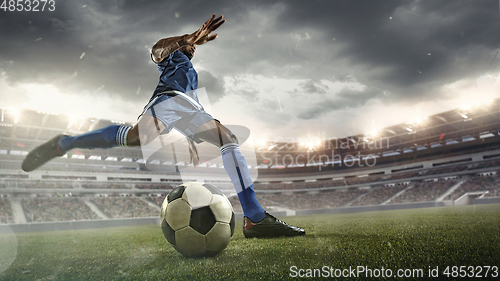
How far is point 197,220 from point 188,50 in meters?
1.92

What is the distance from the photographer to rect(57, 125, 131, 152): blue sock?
274 cm

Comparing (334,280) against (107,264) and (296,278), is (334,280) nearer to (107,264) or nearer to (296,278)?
(296,278)

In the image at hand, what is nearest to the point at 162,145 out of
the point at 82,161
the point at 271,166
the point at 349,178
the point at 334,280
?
the point at 82,161

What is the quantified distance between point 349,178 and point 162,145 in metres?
25.4

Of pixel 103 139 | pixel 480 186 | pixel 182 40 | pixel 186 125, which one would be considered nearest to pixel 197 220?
pixel 186 125

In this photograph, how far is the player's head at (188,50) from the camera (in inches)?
114

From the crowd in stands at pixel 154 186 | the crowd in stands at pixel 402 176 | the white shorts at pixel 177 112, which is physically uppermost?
the white shorts at pixel 177 112

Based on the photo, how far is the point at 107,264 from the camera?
196 cm

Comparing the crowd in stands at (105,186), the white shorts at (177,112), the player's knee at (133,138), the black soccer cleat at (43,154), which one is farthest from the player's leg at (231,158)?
the crowd in stands at (105,186)

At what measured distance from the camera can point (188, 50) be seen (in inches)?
116

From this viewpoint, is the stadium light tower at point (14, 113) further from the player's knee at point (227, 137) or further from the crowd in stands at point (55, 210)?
the player's knee at point (227, 137)

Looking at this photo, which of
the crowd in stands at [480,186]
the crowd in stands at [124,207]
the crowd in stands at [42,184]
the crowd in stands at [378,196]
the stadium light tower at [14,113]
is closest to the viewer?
the stadium light tower at [14,113]

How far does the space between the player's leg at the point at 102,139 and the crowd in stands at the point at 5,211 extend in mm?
20639

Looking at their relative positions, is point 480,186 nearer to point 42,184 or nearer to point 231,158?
point 231,158
